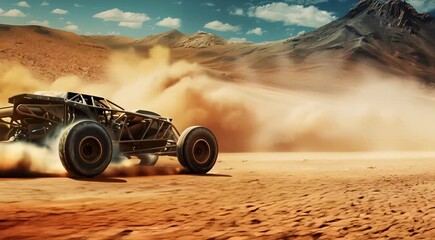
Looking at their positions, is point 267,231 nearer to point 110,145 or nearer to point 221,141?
point 110,145

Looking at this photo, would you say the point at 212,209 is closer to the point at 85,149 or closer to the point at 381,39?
the point at 85,149

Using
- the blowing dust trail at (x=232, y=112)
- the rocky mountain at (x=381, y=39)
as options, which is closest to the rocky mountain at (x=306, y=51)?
the rocky mountain at (x=381, y=39)

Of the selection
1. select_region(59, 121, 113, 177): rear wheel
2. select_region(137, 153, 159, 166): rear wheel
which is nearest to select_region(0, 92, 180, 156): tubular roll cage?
select_region(59, 121, 113, 177): rear wheel

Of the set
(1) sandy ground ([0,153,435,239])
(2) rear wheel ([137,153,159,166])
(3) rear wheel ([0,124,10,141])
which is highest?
(3) rear wheel ([0,124,10,141])

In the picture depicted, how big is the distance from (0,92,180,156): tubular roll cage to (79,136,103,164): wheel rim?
0.90 metres

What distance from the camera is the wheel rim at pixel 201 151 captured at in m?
9.62

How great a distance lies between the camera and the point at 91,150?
7848mm

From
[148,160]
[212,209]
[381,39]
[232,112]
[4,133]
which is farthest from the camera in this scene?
[381,39]

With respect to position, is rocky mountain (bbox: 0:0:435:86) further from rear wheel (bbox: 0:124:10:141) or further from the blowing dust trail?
rear wheel (bbox: 0:124:10:141)

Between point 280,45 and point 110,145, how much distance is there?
11968 centimetres

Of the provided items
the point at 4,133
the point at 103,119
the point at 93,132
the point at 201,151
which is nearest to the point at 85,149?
the point at 93,132

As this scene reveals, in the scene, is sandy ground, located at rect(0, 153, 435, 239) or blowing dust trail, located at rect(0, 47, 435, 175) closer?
sandy ground, located at rect(0, 153, 435, 239)

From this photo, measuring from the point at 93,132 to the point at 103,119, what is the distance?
1324 millimetres

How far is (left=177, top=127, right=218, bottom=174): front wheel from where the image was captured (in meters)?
9.41
